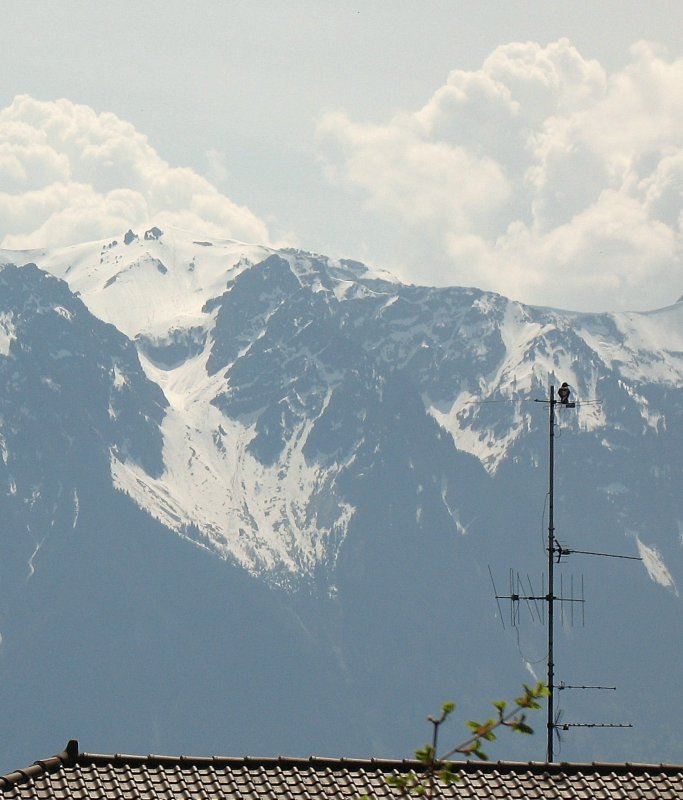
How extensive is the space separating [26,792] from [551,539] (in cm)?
1497

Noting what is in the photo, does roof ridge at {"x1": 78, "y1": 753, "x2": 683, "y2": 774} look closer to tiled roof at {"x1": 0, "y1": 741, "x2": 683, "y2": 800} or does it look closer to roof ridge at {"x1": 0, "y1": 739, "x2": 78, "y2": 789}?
tiled roof at {"x1": 0, "y1": 741, "x2": 683, "y2": 800}

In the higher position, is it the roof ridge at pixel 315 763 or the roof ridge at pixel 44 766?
the roof ridge at pixel 315 763

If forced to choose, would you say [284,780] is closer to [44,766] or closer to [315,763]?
[315,763]

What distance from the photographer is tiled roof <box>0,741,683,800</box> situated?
98.1ft

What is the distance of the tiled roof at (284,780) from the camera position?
29891 millimetres

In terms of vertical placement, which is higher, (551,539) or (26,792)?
(551,539)

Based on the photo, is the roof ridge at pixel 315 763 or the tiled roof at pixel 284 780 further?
the roof ridge at pixel 315 763

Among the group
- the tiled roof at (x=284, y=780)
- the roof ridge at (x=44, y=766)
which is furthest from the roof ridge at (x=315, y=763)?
the roof ridge at (x=44, y=766)

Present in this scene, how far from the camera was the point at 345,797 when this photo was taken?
2994 centimetres

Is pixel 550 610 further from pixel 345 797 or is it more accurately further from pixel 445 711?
pixel 445 711

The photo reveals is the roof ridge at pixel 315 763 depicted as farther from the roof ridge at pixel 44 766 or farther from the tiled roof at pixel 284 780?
the roof ridge at pixel 44 766

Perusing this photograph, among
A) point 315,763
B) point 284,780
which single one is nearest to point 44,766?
point 284,780

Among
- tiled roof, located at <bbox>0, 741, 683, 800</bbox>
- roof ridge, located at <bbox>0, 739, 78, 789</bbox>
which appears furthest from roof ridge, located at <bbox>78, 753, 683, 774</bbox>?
roof ridge, located at <bbox>0, 739, 78, 789</bbox>

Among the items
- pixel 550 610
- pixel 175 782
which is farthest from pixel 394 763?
pixel 550 610
